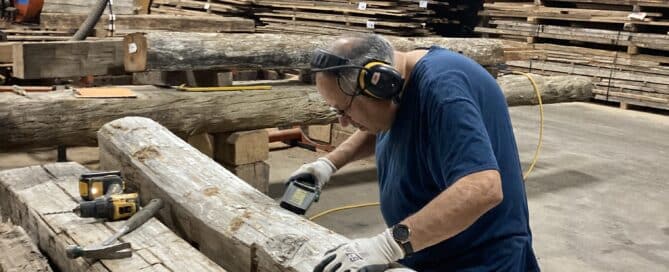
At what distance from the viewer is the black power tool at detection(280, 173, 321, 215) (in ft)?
8.63

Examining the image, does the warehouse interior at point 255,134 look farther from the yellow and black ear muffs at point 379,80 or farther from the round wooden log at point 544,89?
the yellow and black ear muffs at point 379,80

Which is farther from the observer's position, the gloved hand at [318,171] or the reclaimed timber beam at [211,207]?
the gloved hand at [318,171]

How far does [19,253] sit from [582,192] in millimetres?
5263

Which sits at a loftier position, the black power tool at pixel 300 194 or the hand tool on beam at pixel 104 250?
the black power tool at pixel 300 194

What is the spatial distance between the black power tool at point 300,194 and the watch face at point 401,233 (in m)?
0.72

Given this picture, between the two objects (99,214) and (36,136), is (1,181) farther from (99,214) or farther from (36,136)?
A: (36,136)

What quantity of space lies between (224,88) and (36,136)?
1445 millimetres

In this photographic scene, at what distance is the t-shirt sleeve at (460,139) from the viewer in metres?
1.88

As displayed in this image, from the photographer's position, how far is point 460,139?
1.89m

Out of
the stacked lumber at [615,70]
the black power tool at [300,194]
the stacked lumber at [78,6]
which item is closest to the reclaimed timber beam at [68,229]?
the black power tool at [300,194]

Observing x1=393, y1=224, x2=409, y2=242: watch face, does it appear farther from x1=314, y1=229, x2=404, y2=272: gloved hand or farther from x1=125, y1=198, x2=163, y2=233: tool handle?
x1=125, y1=198, x2=163, y2=233: tool handle

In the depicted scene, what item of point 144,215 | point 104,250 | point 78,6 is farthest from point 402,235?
point 78,6

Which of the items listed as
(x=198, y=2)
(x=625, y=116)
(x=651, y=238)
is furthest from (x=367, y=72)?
(x=198, y=2)

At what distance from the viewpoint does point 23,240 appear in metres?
2.60
